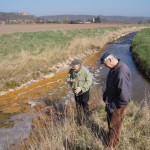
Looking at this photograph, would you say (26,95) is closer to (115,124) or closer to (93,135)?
(93,135)

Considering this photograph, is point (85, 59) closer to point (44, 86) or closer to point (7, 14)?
point (44, 86)

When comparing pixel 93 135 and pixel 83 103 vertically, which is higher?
pixel 83 103

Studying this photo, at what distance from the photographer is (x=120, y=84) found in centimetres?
538

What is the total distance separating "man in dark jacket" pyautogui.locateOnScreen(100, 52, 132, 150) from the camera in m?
5.39

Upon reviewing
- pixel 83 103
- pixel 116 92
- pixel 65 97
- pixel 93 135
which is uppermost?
pixel 116 92

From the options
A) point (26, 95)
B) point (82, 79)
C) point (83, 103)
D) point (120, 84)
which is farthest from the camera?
point (26, 95)

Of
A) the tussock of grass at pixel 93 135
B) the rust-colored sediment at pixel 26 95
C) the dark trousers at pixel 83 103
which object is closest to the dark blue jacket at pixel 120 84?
the tussock of grass at pixel 93 135

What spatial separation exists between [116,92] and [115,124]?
68cm

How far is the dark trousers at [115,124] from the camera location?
5691mm

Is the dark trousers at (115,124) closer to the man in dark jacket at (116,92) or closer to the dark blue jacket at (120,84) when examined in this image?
the man in dark jacket at (116,92)

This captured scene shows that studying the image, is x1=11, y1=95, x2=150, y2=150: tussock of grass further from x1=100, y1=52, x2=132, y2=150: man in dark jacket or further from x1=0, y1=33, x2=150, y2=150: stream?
x1=0, y1=33, x2=150, y2=150: stream

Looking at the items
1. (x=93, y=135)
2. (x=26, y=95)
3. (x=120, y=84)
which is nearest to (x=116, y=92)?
(x=120, y=84)

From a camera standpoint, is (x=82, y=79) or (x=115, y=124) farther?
(x=82, y=79)

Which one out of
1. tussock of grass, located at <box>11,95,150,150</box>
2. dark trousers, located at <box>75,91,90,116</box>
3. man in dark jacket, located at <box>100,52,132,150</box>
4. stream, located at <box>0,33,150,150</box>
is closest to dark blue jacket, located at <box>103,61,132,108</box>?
man in dark jacket, located at <box>100,52,132,150</box>
